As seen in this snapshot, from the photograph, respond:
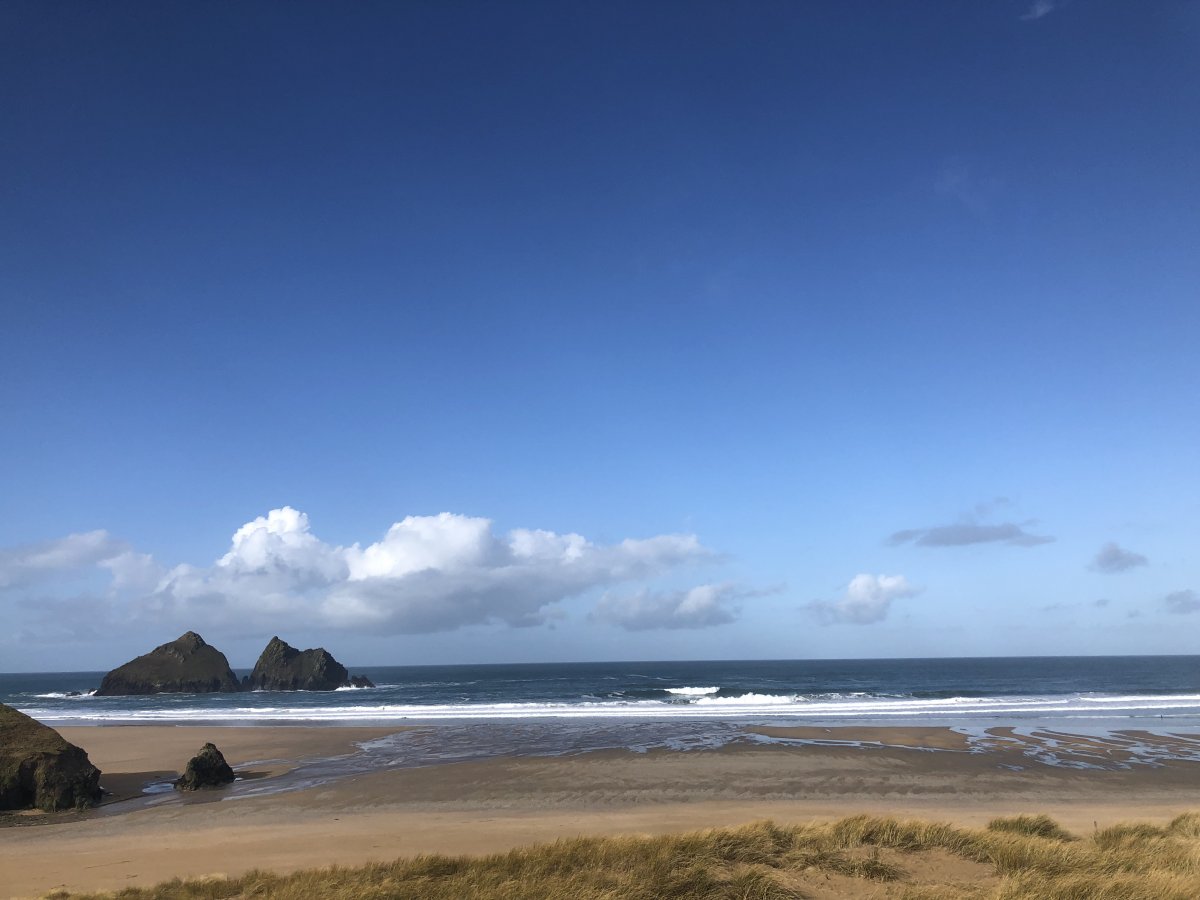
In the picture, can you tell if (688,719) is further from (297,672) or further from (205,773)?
(297,672)

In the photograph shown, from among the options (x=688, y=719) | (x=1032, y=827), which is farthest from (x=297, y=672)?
(x=1032, y=827)

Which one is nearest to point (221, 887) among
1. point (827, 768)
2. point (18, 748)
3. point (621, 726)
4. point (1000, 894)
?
point (1000, 894)

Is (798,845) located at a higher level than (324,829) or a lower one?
higher

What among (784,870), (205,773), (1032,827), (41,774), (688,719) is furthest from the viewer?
(688,719)

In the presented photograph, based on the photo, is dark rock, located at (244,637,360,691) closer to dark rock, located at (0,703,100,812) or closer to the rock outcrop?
the rock outcrop

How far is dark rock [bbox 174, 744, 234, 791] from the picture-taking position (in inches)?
782

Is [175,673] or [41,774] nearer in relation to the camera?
[41,774]

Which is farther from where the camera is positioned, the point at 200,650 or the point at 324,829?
the point at 200,650

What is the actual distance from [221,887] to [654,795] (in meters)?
10.7

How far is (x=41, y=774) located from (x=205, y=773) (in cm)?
396

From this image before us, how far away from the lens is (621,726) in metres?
33.7

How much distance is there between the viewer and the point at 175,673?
8275 centimetres

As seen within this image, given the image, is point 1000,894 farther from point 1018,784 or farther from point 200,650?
point 200,650

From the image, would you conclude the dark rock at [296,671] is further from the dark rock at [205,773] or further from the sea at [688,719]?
the dark rock at [205,773]
